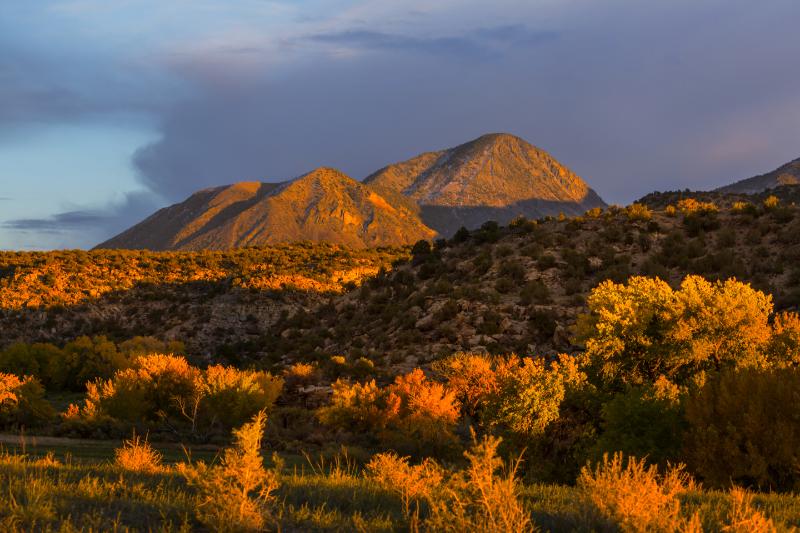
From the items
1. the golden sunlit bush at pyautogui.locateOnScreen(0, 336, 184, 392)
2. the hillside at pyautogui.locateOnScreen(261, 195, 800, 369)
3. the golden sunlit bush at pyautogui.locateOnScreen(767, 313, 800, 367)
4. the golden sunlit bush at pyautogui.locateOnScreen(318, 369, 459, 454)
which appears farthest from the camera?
the golden sunlit bush at pyautogui.locateOnScreen(0, 336, 184, 392)

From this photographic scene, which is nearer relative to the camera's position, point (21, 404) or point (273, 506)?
point (273, 506)

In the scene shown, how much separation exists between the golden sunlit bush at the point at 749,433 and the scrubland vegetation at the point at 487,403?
5 centimetres

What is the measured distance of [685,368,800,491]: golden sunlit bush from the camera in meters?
14.0

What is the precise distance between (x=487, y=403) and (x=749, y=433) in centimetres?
781

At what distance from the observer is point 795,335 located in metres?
20.1

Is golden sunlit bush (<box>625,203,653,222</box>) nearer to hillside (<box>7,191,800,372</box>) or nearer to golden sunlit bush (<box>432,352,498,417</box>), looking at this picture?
hillside (<box>7,191,800,372</box>)

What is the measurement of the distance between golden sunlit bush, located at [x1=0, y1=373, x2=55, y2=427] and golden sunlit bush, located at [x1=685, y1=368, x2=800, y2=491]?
26450 millimetres

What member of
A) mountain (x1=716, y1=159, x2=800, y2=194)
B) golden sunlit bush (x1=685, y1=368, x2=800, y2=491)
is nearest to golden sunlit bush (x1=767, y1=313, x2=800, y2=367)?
golden sunlit bush (x1=685, y1=368, x2=800, y2=491)

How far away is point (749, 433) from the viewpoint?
14336 mm

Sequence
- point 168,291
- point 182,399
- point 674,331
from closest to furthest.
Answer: point 674,331 → point 182,399 → point 168,291

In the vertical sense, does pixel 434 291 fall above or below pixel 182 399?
above

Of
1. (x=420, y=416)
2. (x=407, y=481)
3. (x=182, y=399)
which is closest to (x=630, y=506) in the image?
(x=407, y=481)

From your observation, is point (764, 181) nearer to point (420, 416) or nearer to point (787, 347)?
point (787, 347)

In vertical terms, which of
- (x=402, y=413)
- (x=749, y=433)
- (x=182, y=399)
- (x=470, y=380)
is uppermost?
(x=749, y=433)
